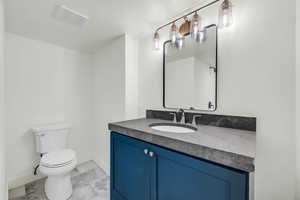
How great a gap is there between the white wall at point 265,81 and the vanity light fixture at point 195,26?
0.11 metres

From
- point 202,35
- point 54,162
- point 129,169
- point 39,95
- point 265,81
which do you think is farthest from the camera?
point 39,95

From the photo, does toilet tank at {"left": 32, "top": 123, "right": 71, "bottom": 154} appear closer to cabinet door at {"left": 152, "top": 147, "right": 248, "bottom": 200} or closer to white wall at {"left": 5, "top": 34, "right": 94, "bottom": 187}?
white wall at {"left": 5, "top": 34, "right": 94, "bottom": 187}

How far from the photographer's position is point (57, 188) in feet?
4.72

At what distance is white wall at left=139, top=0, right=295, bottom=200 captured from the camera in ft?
2.78

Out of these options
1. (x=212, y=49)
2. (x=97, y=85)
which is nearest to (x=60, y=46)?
(x=97, y=85)

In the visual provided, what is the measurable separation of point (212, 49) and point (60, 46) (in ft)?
6.90

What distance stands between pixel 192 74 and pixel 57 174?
1741mm

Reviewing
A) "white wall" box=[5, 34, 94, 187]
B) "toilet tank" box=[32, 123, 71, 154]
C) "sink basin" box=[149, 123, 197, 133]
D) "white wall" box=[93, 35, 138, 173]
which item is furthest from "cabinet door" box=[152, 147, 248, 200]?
"white wall" box=[5, 34, 94, 187]

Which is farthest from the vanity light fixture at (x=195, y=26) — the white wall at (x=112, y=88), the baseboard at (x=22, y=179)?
the baseboard at (x=22, y=179)

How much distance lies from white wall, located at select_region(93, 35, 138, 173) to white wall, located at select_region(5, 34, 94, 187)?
23 cm

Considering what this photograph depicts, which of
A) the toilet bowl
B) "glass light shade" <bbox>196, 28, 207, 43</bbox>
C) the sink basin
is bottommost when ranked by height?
the toilet bowl

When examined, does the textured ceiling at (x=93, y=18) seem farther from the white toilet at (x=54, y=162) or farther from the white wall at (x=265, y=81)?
the white toilet at (x=54, y=162)

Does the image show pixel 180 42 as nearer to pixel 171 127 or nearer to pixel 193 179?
pixel 171 127

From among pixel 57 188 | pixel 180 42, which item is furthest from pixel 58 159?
pixel 180 42
